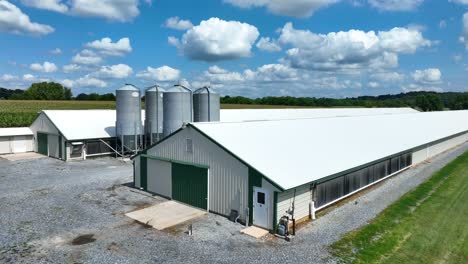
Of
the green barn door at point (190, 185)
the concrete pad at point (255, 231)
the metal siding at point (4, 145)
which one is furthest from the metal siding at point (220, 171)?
the metal siding at point (4, 145)

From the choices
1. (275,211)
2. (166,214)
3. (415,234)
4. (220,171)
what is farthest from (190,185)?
(415,234)

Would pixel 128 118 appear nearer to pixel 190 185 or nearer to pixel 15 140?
pixel 15 140

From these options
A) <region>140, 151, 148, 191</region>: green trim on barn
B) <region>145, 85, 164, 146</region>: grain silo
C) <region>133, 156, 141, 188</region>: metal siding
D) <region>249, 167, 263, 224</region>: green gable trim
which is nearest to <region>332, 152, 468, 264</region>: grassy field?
<region>249, 167, 263, 224</region>: green gable trim

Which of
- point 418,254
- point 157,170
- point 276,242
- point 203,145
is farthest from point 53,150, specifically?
point 418,254

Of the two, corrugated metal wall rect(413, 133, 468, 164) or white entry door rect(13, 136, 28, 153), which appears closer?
corrugated metal wall rect(413, 133, 468, 164)

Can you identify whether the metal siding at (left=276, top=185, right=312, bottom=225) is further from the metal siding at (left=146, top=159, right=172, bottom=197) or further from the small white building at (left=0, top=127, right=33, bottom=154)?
the small white building at (left=0, top=127, right=33, bottom=154)

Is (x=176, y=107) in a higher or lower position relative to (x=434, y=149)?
higher

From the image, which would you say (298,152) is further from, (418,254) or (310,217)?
(418,254)
